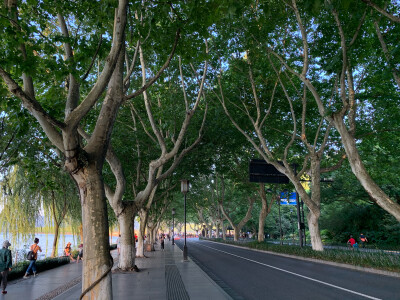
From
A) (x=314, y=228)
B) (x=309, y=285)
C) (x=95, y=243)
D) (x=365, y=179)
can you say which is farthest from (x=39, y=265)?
(x=365, y=179)

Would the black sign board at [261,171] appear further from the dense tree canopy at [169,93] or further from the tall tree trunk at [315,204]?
the tall tree trunk at [315,204]

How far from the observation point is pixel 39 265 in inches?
601

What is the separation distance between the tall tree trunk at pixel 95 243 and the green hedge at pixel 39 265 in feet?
31.5

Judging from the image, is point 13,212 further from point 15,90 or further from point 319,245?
point 319,245

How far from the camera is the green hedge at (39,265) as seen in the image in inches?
495

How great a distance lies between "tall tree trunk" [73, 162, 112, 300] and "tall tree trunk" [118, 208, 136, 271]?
8574 mm

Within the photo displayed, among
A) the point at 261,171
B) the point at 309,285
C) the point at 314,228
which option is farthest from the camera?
the point at 261,171

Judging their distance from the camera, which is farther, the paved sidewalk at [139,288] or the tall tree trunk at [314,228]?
the tall tree trunk at [314,228]

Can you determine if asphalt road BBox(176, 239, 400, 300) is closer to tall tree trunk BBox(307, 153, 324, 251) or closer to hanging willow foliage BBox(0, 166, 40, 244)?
tall tree trunk BBox(307, 153, 324, 251)

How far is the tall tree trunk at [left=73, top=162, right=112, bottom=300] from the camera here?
4.78m

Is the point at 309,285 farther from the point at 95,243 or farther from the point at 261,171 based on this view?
the point at 261,171

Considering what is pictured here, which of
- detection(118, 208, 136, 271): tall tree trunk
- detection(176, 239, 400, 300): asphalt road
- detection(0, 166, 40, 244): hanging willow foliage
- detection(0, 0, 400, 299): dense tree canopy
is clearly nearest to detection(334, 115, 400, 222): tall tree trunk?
detection(0, 0, 400, 299): dense tree canopy

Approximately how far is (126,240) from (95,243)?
9.19m

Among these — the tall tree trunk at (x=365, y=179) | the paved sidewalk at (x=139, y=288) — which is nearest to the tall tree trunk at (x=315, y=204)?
the tall tree trunk at (x=365, y=179)
